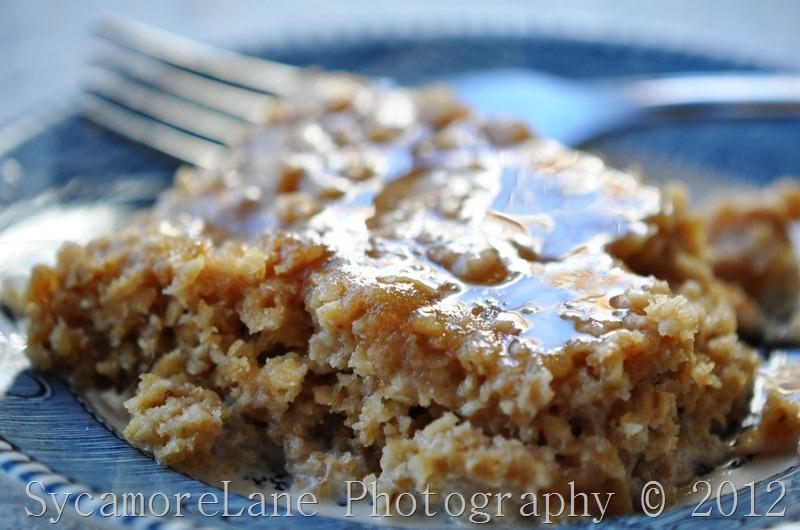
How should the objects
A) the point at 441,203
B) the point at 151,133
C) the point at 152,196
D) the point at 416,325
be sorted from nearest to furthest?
the point at 416,325 < the point at 441,203 < the point at 152,196 < the point at 151,133

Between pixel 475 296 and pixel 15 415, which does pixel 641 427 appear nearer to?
pixel 475 296

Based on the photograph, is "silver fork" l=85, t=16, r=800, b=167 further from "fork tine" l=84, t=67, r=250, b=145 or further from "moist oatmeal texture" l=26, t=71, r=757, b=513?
"moist oatmeal texture" l=26, t=71, r=757, b=513

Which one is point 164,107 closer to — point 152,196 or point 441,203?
point 152,196

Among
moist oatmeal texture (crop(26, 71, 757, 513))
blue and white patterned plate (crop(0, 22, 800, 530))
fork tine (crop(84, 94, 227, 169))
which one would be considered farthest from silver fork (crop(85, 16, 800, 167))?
moist oatmeal texture (crop(26, 71, 757, 513))

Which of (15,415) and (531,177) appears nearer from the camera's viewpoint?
(15,415)

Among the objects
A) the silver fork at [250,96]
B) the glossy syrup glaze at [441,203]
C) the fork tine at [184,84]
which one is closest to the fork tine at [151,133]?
the silver fork at [250,96]

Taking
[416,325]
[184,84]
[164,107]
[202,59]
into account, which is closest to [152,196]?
[164,107]

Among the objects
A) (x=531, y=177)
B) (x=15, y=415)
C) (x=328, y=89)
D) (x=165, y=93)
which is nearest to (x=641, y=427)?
(x=531, y=177)

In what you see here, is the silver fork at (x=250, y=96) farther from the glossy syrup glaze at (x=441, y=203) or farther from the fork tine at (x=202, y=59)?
the glossy syrup glaze at (x=441, y=203)
